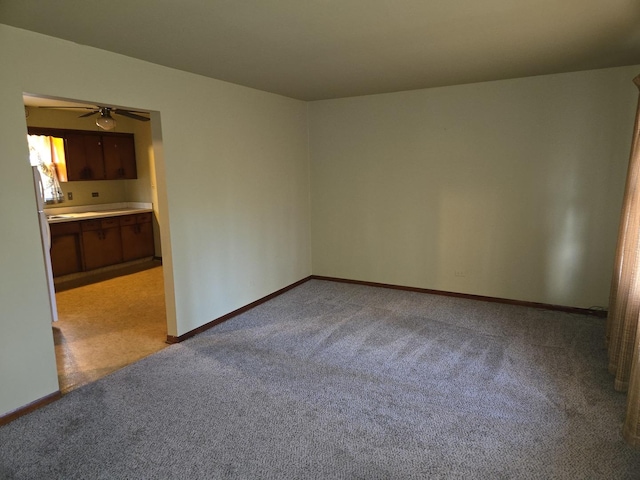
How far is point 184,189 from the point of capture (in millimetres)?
3600

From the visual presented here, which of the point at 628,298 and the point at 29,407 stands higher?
the point at 628,298

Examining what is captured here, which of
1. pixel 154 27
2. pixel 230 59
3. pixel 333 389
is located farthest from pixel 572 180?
pixel 154 27

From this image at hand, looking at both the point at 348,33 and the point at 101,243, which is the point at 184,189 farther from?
the point at 101,243

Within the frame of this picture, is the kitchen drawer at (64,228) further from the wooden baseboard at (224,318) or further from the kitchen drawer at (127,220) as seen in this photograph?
the wooden baseboard at (224,318)

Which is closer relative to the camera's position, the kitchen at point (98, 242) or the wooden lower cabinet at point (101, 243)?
the kitchen at point (98, 242)

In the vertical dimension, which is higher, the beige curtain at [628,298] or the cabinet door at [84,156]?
the cabinet door at [84,156]

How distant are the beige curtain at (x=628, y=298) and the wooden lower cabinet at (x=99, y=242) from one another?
20.6 ft

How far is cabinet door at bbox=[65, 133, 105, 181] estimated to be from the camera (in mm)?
5789

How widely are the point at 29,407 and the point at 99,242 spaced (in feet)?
12.5

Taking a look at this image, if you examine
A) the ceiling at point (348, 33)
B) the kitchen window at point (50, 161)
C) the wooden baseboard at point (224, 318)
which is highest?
the ceiling at point (348, 33)

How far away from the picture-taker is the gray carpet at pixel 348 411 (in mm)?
2098

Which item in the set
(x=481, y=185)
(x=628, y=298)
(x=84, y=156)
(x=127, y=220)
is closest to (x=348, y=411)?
(x=628, y=298)

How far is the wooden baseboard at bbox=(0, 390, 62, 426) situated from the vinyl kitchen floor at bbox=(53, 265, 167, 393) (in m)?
0.11

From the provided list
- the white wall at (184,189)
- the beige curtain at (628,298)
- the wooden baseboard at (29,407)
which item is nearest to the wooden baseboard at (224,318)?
the white wall at (184,189)
